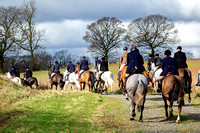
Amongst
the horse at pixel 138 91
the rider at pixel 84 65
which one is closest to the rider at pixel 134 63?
the horse at pixel 138 91

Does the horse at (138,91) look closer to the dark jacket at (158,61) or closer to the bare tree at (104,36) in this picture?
the dark jacket at (158,61)

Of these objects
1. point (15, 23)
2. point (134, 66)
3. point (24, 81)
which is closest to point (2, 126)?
point (134, 66)

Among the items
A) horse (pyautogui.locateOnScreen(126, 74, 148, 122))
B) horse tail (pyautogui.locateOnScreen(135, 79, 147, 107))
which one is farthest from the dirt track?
horse tail (pyautogui.locateOnScreen(135, 79, 147, 107))

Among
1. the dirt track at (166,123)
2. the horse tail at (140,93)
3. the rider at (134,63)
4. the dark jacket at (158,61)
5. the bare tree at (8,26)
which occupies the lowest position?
the dirt track at (166,123)

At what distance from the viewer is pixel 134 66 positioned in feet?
33.0

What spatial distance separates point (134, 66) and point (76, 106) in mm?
4010

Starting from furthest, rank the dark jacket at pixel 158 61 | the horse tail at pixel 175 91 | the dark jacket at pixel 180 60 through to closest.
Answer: the dark jacket at pixel 158 61
the dark jacket at pixel 180 60
the horse tail at pixel 175 91

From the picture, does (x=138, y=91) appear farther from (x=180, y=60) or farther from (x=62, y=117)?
(x=180, y=60)

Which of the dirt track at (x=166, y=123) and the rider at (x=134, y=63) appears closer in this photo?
the dirt track at (x=166, y=123)

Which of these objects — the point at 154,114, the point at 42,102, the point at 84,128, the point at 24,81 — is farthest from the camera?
the point at 24,81

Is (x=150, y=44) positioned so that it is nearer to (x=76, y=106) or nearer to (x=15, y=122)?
(x=76, y=106)

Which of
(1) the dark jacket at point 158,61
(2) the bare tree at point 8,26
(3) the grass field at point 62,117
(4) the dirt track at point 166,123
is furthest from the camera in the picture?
(2) the bare tree at point 8,26

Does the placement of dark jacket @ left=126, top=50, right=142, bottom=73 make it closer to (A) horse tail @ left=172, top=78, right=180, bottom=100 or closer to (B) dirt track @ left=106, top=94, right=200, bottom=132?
(A) horse tail @ left=172, top=78, right=180, bottom=100

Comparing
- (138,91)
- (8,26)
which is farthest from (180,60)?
(8,26)
